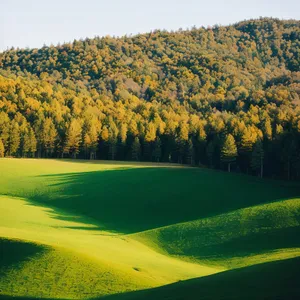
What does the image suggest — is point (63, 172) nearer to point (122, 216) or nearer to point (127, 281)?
point (122, 216)

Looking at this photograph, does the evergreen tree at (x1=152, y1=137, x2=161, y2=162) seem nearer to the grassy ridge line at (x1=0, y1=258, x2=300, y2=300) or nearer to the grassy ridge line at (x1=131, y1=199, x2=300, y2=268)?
the grassy ridge line at (x1=131, y1=199, x2=300, y2=268)

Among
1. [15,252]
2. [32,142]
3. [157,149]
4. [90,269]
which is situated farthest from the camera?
[32,142]

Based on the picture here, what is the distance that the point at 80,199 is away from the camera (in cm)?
5338

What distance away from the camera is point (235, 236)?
35.9 m

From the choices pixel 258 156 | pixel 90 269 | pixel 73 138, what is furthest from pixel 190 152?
pixel 90 269

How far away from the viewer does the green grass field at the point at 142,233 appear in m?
22.1

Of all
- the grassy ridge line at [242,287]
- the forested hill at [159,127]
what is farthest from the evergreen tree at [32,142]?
the grassy ridge line at [242,287]

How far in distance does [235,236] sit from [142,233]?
906cm

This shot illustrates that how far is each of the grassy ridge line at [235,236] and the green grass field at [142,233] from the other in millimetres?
89

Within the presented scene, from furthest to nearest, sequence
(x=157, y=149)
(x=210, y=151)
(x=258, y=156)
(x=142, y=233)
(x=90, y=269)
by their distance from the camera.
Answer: (x=157, y=149) → (x=210, y=151) → (x=258, y=156) → (x=142, y=233) → (x=90, y=269)

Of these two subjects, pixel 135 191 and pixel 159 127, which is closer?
pixel 135 191

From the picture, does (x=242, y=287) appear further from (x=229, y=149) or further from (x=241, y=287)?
(x=229, y=149)

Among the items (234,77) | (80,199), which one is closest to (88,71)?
(234,77)

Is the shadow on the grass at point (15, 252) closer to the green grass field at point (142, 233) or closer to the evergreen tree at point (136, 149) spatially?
the green grass field at point (142, 233)
